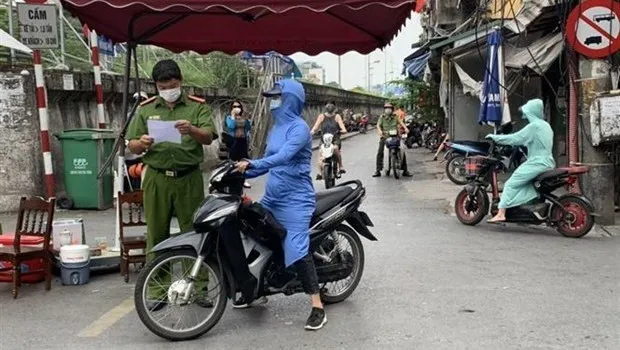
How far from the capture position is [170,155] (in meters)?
5.14

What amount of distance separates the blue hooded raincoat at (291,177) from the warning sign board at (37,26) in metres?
2.63

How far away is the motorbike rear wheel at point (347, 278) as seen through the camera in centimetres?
548

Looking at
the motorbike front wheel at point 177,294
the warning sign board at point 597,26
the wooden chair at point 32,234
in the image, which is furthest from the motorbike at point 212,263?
the warning sign board at point 597,26

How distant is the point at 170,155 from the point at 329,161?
8.12 m

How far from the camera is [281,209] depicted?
4887 mm

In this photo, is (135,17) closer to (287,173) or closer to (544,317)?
(287,173)

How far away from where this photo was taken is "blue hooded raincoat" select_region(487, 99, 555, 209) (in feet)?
26.9

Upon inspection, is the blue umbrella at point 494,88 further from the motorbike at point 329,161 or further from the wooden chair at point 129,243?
the wooden chair at point 129,243

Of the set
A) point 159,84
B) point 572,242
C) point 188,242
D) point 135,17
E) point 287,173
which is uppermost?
point 135,17

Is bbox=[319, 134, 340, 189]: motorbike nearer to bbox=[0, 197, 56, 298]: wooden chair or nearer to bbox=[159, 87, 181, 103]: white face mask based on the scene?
bbox=[0, 197, 56, 298]: wooden chair

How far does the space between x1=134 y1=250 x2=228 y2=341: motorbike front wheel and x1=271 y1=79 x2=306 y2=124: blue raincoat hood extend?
112 cm

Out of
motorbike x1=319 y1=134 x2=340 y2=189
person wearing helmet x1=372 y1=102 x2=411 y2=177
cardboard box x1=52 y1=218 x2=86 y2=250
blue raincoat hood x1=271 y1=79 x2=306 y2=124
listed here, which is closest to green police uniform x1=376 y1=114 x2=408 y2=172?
person wearing helmet x1=372 y1=102 x2=411 y2=177

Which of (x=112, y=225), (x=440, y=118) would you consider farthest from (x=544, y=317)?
(x=440, y=118)

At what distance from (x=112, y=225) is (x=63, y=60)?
12.4 feet
